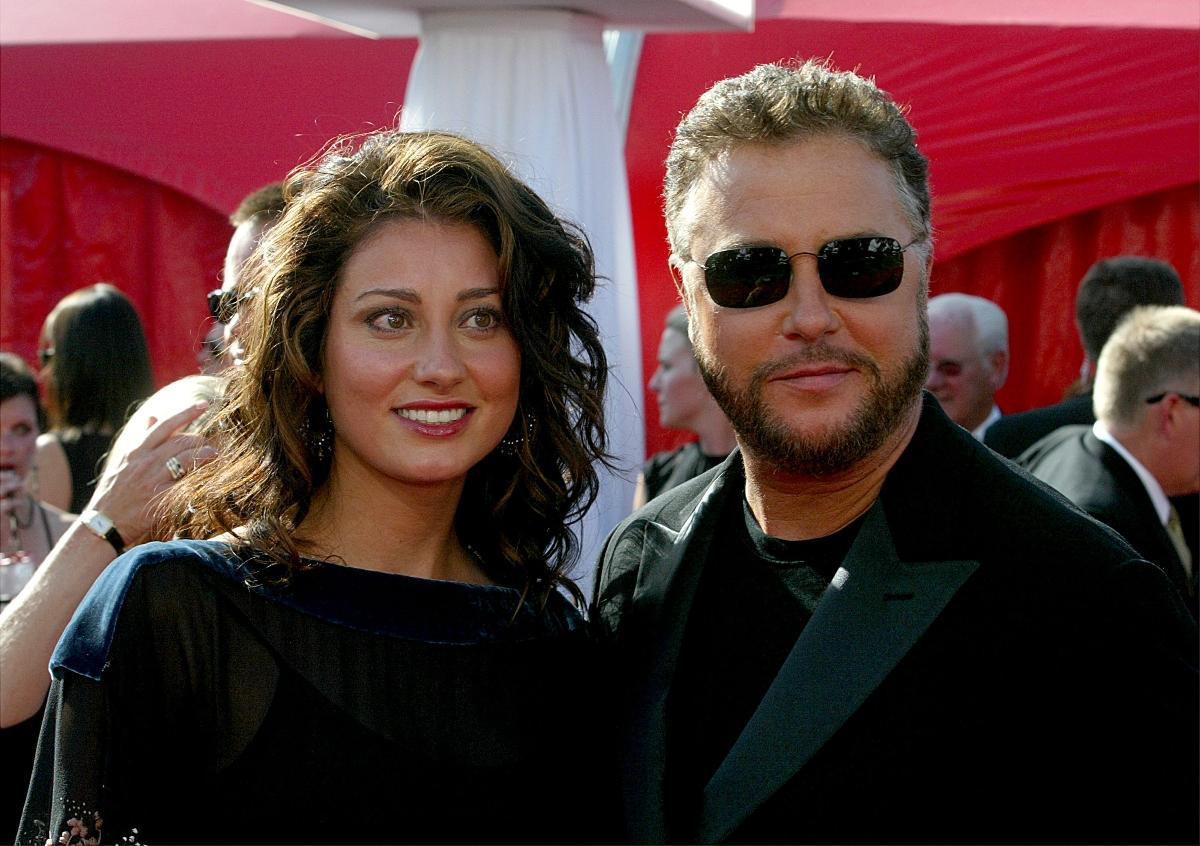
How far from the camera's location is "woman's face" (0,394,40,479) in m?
3.79

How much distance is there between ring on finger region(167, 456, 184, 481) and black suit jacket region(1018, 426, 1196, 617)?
237cm

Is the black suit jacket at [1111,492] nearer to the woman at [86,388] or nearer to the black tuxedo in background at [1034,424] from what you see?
the black tuxedo in background at [1034,424]

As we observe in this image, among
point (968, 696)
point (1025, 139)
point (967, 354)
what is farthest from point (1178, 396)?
point (968, 696)

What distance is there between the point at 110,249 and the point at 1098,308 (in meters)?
4.23

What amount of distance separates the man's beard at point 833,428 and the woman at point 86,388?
9.42 ft

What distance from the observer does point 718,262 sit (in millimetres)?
2162

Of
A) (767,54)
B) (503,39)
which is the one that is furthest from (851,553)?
(767,54)

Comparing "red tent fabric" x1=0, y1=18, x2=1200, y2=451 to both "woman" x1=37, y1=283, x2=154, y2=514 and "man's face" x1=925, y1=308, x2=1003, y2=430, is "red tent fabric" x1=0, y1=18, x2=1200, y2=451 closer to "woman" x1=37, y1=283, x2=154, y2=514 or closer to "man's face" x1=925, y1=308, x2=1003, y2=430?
"man's face" x1=925, y1=308, x2=1003, y2=430

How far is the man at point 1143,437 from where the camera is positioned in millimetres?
3957

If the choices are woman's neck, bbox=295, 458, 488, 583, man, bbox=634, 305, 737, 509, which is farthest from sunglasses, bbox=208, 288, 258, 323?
man, bbox=634, 305, 737, 509

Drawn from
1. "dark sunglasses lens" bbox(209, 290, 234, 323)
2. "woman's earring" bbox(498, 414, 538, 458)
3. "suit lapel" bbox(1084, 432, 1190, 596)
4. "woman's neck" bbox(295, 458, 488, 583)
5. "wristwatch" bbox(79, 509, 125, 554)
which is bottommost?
"suit lapel" bbox(1084, 432, 1190, 596)

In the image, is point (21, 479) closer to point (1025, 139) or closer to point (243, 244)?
point (243, 244)

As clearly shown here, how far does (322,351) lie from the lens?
2.21 meters

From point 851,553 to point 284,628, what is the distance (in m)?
0.84
